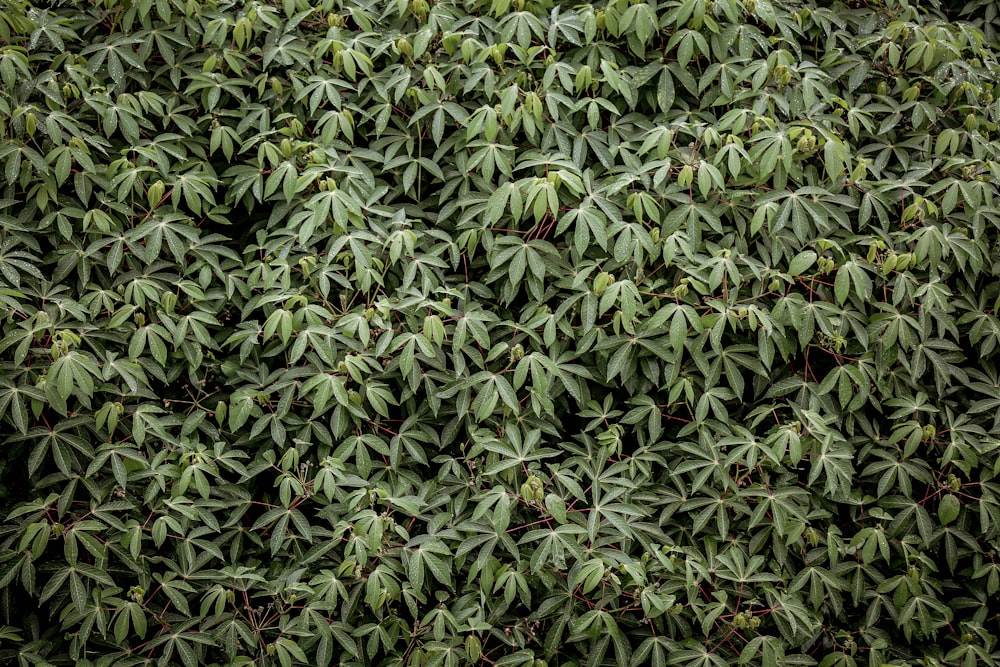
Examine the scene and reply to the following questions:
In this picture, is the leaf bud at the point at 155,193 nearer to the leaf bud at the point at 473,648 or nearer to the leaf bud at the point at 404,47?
the leaf bud at the point at 404,47

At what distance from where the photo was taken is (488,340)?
351 cm

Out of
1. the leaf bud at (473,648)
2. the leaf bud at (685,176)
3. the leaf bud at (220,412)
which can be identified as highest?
the leaf bud at (685,176)

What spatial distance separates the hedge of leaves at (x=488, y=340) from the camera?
3393 mm

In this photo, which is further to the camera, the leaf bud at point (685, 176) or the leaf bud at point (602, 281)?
the leaf bud at point (685, 176)

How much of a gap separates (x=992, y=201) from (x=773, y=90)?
1234 mm

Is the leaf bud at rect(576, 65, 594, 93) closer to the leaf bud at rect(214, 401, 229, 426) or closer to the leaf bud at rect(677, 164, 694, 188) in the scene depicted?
the leaf bud at rect(677, 164, 694, 188)

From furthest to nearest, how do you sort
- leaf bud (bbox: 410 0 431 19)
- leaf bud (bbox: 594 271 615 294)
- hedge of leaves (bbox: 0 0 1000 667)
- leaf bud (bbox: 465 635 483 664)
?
leaf bud (bbox: 410 0 431 19) → leaf bud (bbox: 594 271 615 294) → hedge of leaves (bbox: 0 0 1000 667) → leaf bud (bbox: 465 635 483 664)

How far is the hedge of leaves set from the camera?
3393mm

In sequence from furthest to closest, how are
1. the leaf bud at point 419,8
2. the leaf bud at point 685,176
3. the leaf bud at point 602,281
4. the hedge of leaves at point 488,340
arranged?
the leaf bud at point 419,8 → the leaf bud at point 685,176 → the leaf bud at point 602,281 → the hedge of leaves at point 488,340

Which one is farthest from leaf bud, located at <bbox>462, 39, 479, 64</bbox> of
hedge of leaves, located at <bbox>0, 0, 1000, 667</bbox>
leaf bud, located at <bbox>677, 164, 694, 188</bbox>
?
leaf bud, located at <bbox>677, 164, 694, 188</bbox>

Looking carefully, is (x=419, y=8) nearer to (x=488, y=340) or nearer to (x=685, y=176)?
(x=685, y=176)

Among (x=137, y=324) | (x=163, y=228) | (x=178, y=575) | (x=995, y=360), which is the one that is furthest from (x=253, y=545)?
(x=995, y=360)

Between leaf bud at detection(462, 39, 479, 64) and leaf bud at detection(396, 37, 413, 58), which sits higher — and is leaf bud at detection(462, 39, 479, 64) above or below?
above

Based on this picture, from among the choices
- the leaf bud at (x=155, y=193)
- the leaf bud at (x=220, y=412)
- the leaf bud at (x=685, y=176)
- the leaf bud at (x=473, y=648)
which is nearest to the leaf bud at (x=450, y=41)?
the leaf bud at (x=685, y=176)
